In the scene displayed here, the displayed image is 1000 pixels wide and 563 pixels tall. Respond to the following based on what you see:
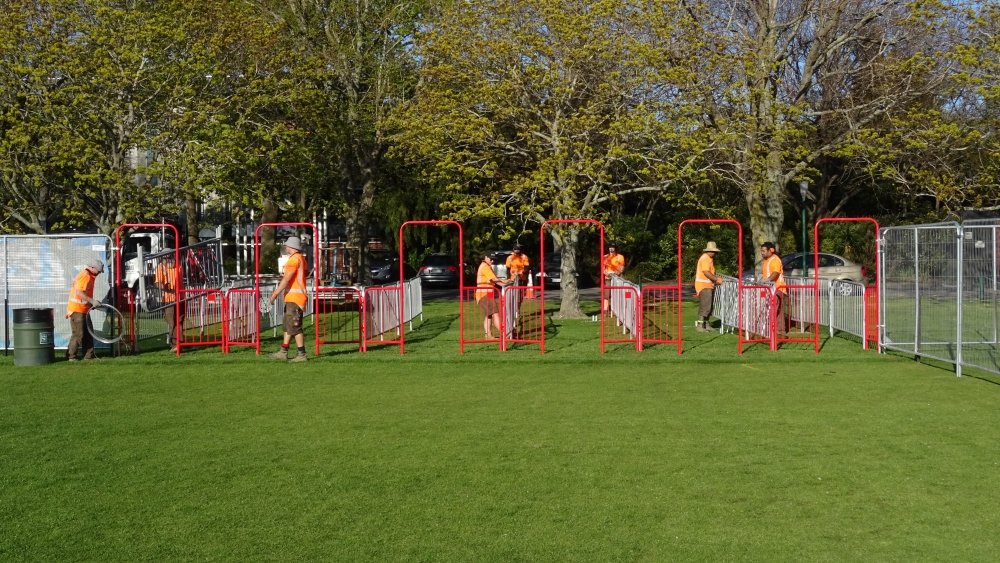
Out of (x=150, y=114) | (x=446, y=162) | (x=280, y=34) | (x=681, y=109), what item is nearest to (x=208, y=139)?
(x=150, y=114)

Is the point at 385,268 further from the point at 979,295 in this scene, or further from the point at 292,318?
the point at 979,295

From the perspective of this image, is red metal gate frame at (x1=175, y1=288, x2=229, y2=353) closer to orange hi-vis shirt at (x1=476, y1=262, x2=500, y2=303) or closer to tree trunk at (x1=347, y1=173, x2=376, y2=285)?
orange hi-vis shirt at (x1=476, y1=262, x2=500, y2=303)

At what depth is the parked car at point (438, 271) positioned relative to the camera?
43.1m

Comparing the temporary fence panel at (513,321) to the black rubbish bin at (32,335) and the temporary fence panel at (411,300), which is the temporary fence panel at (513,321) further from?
the black rubbish bin at (32,335)

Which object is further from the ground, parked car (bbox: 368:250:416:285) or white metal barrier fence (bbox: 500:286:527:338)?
parked car (bbox: 368:250:416:285)

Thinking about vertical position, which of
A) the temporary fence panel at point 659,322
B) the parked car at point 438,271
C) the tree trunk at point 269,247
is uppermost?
the tree trunk at point 269,247

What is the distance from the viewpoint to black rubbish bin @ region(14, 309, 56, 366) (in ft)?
54.5

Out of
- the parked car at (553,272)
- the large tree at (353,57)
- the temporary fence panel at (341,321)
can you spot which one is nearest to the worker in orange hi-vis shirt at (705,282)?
the temporary fence panel at (341,321)

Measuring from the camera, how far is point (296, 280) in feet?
53.3

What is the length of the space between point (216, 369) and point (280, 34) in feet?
53.7

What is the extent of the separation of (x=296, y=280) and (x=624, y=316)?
6509 millimetres

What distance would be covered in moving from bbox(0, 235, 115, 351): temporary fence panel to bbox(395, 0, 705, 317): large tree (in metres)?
8.82

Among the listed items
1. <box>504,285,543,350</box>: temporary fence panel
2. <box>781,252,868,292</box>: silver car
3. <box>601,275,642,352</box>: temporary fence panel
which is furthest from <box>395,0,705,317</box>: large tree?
<box>781,252,868,292</box>: silver car

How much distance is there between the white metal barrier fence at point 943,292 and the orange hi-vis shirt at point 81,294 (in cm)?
1262
